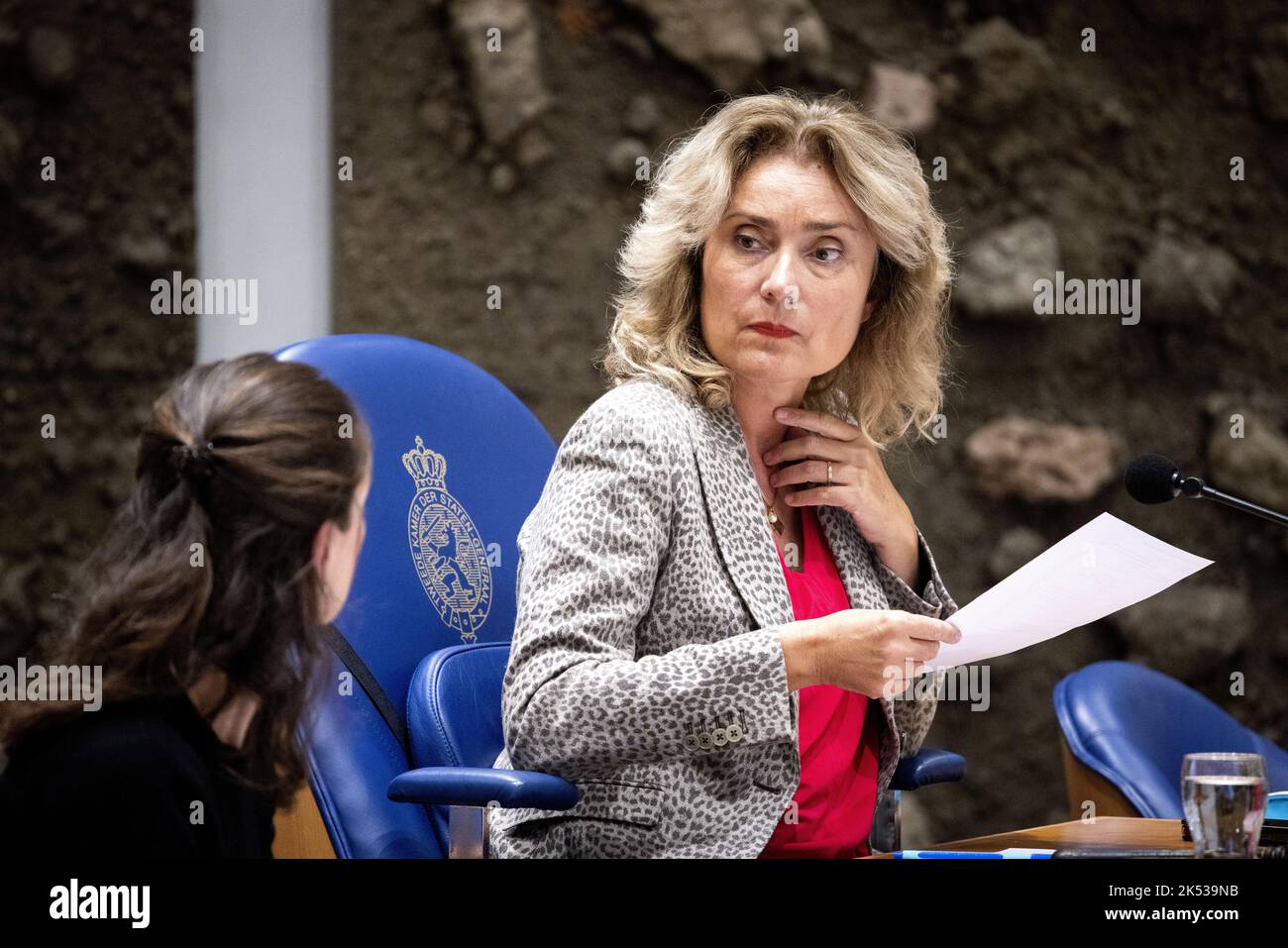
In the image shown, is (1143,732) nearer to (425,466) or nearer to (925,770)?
(925,770)

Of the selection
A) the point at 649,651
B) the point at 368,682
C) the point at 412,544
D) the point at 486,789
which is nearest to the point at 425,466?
the point at 412,544

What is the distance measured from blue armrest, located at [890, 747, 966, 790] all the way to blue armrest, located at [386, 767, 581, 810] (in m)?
0.51

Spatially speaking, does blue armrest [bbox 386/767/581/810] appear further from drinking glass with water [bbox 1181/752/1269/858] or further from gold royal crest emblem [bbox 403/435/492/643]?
drinking glass with water [bbox 1181/752/1269/858]

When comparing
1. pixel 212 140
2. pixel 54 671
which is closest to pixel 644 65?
pixel 212 140

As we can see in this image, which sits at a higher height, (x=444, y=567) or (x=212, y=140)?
(x=212, y=140)

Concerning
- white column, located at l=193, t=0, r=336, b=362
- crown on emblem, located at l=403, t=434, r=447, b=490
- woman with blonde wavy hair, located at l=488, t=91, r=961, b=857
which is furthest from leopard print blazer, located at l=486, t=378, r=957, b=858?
white column, located at l=193, t=0, r=336, b=362

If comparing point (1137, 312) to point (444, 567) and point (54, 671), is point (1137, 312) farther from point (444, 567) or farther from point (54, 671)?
point (54, 671)

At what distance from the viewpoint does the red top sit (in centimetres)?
153

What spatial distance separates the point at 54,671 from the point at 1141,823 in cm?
137

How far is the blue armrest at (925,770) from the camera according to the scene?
1.73 metres

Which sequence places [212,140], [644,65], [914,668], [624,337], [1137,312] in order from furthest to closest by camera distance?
[1137,312], [644,65], [212,140], [624,337], [914,668]

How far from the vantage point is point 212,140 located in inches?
114

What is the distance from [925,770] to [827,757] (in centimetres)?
23

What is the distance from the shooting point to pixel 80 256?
290 centimetres
